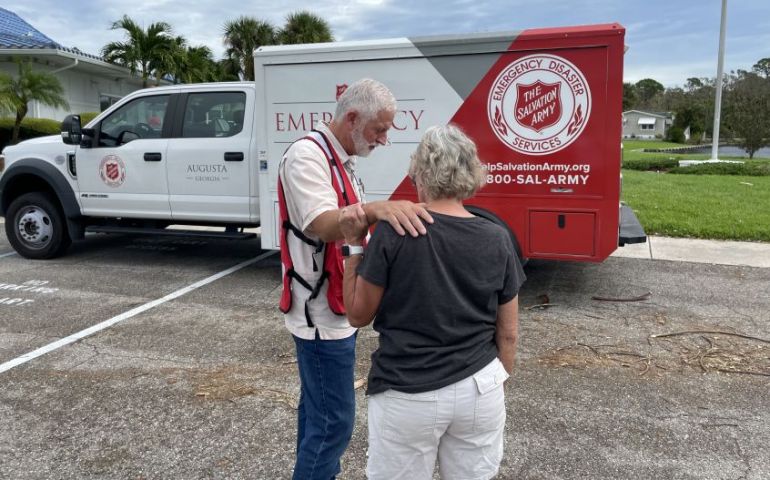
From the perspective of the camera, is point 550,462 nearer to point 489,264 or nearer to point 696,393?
point 696,393

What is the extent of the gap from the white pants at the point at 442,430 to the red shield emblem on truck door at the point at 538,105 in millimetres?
3814

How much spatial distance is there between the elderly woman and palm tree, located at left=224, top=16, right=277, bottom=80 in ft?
100

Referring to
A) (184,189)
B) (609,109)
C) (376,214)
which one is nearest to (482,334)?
(376,214)

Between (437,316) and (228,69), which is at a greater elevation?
(228,69)

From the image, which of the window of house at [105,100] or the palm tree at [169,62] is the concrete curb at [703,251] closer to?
the window of house at [105,100]

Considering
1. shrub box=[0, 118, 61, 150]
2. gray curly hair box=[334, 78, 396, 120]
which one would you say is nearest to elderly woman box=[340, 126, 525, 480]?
gray curly hair box=[334, 78, 396, 120]

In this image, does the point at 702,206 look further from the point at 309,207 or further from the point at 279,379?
the point at 309,207

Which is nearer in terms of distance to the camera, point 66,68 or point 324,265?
point 324,265

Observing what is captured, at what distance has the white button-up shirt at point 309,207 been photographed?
2.13 meters

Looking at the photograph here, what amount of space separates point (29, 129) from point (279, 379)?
658 inches

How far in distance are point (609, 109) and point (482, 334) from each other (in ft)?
12.9

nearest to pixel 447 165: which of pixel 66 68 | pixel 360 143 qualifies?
pixel 360 143

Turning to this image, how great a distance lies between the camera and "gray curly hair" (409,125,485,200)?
186 cm

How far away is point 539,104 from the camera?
5.42m
